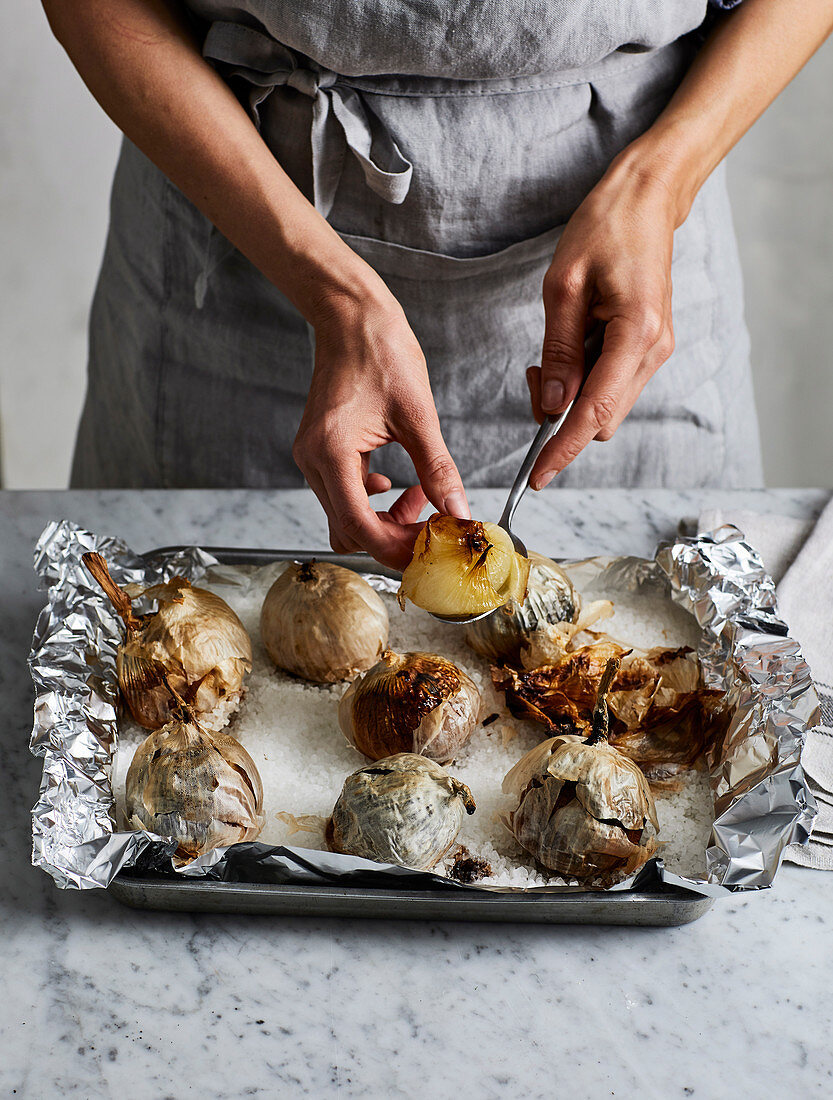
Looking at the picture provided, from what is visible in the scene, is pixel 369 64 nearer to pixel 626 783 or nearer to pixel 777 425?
pixel 626 783

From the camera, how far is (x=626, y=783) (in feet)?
1.74

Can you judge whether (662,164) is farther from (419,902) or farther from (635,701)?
(419,902)

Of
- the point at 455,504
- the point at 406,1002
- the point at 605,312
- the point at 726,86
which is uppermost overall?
the point at 726,86

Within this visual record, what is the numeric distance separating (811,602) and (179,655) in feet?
1.52

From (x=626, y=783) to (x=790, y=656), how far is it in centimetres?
18

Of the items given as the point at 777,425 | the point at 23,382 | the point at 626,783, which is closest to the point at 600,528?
the point at 626,783

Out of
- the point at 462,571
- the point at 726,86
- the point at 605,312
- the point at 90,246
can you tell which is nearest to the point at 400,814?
the point at 462,571

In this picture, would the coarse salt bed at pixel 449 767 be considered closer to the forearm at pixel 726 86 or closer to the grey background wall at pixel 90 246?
the forearm at pixel 726 86

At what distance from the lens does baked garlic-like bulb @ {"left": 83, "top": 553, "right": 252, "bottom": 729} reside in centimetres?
62

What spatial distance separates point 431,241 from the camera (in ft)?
2.61

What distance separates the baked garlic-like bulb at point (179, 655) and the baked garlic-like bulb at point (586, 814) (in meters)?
0.21

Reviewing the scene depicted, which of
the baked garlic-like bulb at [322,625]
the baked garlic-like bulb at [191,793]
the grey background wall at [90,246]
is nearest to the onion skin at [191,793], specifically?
the baked garlic-like bulb at [191,793]

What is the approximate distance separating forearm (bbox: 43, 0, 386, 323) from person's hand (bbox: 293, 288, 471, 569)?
0.18 feet

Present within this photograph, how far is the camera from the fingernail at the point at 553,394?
2.14ft
